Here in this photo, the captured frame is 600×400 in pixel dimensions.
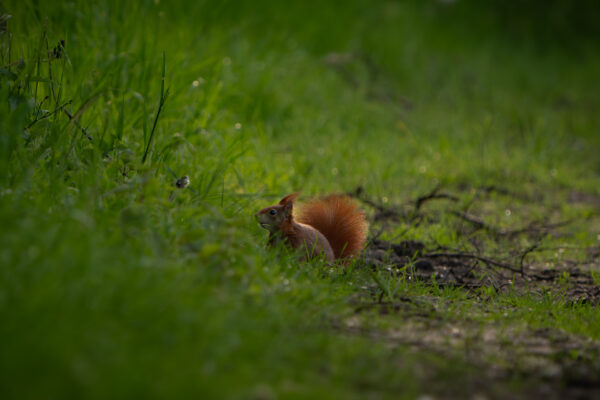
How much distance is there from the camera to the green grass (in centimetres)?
168

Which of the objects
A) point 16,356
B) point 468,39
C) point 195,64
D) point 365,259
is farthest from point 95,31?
point 468,39

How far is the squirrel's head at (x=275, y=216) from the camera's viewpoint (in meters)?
2.96

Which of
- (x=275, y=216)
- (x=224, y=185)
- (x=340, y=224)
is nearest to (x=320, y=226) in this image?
(x=340, y=224)

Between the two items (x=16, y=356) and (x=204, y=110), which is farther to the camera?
(x=204, y=110)

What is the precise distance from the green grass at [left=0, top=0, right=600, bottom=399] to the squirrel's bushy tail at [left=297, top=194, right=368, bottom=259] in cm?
29

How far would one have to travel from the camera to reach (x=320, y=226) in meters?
3.30

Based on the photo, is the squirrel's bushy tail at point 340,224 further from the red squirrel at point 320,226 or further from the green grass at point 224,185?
the green grass at point 224,185

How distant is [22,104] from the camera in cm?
249

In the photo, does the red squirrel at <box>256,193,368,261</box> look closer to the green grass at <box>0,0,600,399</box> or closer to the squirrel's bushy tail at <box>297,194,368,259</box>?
the squirrel's bushy tail at <box>297,194,368,259</box>

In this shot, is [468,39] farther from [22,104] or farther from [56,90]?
[22,104]

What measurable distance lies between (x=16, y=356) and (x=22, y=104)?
1.34 m

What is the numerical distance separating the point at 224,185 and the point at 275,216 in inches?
27.8

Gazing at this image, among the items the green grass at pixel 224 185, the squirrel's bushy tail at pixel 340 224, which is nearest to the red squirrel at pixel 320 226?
the squirrel's bushy tail at pixel 340 224

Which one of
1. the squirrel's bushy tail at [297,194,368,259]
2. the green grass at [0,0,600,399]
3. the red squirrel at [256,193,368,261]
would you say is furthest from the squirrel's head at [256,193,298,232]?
the squirrel's bushy tail at [297,194,368,259]
